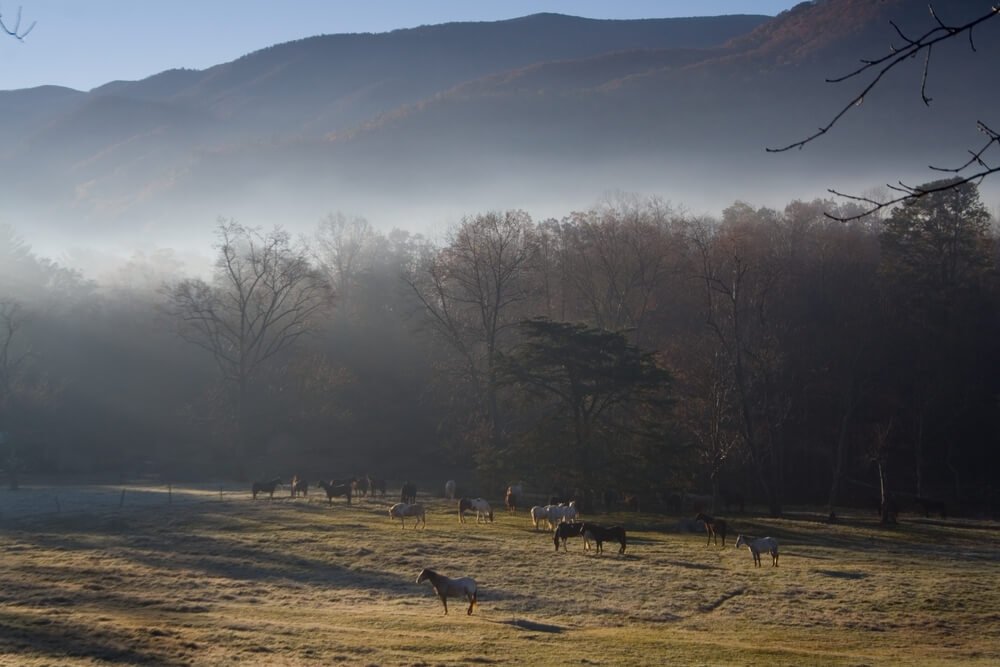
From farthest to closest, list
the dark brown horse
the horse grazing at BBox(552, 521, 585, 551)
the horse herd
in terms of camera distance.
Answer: the dark brown horse
the horse herd
the horse grazing at BBox(552, 521, 585, 551)

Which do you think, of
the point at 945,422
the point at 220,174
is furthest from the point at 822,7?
the point at 945,422

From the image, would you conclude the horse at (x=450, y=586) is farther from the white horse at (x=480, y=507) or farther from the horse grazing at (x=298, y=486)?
Result: the horse grazing at (x=298, y=486)

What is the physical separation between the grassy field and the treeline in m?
12.5

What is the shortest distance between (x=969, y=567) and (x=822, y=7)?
157348 mm

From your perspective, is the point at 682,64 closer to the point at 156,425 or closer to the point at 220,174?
the point at 220,174

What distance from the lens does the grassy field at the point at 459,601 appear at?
17484 millimetres

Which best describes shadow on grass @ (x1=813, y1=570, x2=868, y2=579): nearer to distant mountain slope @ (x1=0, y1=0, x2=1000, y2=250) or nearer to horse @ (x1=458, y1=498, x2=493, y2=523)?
horse @ (x1=458, y1=498, x2=493, y2=523)

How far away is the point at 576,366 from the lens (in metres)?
48.2

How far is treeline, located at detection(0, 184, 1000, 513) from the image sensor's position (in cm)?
4959

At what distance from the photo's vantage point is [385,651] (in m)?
17.0

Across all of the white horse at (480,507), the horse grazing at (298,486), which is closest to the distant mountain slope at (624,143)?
the horse grazing at (298,486)

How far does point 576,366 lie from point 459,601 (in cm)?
2544

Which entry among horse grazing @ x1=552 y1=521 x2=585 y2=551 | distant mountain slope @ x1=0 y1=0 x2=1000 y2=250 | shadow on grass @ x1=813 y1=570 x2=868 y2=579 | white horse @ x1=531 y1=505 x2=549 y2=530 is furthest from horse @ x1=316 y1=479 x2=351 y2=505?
distant mountain slope @ x1=0 y1=0 x2=1000 y2=250

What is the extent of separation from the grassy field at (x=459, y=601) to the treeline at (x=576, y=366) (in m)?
12.5
